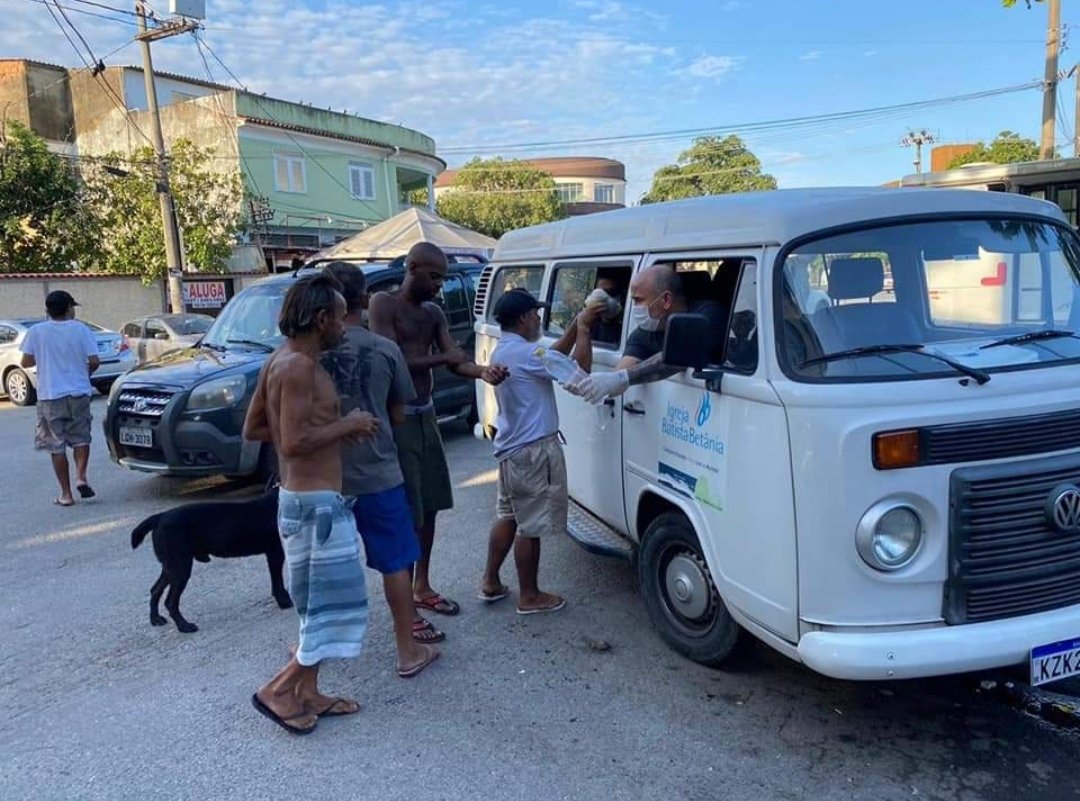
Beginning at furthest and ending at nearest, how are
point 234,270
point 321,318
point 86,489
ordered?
point 234,270 → point 86,489 → point 321,318

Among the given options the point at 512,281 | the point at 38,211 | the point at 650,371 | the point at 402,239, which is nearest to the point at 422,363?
the point at 650,371

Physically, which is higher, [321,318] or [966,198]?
[966,198]

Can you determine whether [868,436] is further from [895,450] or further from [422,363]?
[422,363]

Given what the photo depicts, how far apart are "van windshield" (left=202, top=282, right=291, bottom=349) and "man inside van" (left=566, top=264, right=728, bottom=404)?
443 cm

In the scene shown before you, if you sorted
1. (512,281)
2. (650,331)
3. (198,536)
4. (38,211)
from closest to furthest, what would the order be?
(650,331) → (198,536) → (512,281) → (38,211)

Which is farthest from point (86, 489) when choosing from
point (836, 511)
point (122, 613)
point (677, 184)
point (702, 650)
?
point (677, 184)

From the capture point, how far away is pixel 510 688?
3.73 m

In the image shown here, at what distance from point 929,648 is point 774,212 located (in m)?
1.67

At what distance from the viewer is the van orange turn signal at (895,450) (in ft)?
9.02

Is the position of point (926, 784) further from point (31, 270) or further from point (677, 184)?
point (677, 184)

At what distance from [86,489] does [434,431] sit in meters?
4.54

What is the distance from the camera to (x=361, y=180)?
31.0 m

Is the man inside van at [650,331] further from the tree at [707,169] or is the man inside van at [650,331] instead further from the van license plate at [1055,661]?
the tree at [707,169]

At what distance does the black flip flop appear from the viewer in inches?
134
